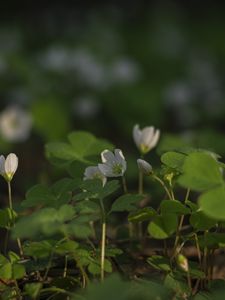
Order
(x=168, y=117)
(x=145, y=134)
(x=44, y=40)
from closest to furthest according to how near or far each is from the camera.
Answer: (x=145, y=134) < (x=168, y=117) < (x=44, y=40)

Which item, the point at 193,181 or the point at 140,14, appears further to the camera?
the point at 140,14

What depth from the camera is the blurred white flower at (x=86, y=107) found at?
4766 mm

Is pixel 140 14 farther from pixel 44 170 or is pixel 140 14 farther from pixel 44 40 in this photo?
pixel 44 170

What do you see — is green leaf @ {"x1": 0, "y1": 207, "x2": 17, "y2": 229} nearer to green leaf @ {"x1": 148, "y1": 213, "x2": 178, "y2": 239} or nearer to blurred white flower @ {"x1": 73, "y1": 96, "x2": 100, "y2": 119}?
green leaf @ {"x1": 148, "y1": 213, "x2": 178, "y2": 239}

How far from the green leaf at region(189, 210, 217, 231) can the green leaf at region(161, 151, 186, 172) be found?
123mm

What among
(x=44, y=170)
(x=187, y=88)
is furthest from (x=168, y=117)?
(x=44, y=170)

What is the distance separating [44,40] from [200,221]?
19.9 ft

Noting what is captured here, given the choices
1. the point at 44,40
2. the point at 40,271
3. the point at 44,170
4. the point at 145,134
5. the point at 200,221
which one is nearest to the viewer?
the point at 200,221

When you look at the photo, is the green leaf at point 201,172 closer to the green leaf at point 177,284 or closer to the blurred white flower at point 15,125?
the green leaf at point 177,284

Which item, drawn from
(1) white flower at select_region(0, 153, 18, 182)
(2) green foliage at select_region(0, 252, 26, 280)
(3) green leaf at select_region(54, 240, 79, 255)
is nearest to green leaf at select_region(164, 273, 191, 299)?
(3) green leaf at select_region(54, 240, 79, 255)

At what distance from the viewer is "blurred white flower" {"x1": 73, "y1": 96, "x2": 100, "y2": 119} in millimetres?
4766

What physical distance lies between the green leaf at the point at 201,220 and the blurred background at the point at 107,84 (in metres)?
0.45

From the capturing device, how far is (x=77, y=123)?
4773 mm

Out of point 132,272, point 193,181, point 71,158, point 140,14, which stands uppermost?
point 193,181
